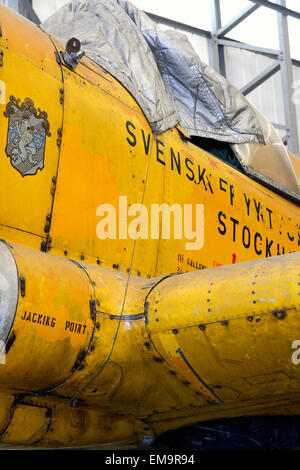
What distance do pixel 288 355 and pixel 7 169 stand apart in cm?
117

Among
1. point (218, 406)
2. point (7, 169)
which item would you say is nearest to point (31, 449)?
point (218, 406)

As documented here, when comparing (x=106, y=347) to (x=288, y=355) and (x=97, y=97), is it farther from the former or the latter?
(x=97, y=97)

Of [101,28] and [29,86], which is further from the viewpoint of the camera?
[101,28]

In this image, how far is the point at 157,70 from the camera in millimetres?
3408

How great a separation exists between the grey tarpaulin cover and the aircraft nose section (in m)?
1.33

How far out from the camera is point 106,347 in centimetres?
226

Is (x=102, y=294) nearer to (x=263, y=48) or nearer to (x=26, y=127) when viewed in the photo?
(x=26, y=127)

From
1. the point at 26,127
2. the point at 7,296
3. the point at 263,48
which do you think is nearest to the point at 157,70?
the point at 26,127

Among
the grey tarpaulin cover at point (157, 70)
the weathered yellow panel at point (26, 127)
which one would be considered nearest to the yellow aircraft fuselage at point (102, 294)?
the weathered yellow panel at point (26, 127)

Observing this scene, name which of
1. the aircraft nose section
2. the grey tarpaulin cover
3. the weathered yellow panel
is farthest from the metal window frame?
the aircraft nose section

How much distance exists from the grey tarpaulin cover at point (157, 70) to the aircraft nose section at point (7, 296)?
133 cm

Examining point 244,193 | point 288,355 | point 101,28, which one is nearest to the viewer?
point 288,355

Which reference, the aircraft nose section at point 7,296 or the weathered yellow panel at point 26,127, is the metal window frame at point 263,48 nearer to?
the weathered yellow panel at point 26,127

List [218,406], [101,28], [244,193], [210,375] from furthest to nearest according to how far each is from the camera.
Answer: [244,193] → [101,28] → [218,406] → [210,375]
